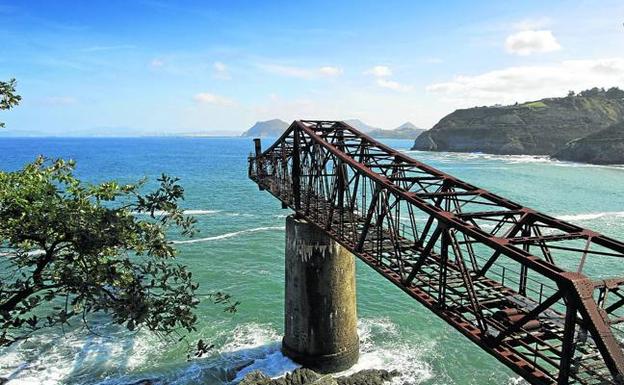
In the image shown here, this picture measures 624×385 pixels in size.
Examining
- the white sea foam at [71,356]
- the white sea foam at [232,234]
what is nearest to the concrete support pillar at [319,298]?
the white sea foam at [71,356]

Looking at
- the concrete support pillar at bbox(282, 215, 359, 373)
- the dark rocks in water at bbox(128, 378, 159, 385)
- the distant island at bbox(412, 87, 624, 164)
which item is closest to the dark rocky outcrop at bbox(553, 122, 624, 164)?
the distant island at bbox(412, 87, 624, 164)

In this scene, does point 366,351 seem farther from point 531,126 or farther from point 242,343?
point 531,126

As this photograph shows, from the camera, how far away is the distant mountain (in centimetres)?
16975

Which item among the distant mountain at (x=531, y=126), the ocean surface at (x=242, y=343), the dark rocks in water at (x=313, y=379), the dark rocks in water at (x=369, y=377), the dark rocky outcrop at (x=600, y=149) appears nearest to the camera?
the dark rocks in water at (x=313, y=379)

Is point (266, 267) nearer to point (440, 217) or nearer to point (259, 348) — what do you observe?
point (259, 348)

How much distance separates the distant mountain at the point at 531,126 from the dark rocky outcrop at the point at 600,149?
27.9 m

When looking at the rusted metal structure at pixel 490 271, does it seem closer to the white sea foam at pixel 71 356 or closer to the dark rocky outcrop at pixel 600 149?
the white sea foam at pixel 71 356

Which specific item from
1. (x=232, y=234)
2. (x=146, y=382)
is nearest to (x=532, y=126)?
(x=232, y=234)

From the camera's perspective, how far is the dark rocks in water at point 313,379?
17.8m

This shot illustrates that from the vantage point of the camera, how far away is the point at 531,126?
583 feet

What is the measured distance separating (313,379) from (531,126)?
182 meters

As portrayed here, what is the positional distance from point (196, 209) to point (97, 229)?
48.4 m

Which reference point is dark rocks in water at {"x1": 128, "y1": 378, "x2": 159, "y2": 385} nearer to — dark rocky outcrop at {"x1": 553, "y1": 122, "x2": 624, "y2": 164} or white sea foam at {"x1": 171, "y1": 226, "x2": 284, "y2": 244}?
white sea foam at {"x1": 171, "y1": 226, "x2": 284, "y2": 244}

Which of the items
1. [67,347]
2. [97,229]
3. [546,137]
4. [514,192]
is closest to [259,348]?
[67,347]
